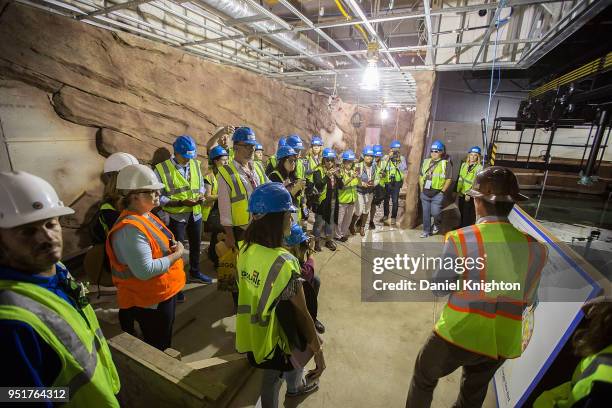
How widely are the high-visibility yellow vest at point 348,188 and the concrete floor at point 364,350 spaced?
5.99 ft

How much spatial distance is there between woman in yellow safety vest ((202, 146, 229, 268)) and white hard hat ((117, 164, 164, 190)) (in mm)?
2020

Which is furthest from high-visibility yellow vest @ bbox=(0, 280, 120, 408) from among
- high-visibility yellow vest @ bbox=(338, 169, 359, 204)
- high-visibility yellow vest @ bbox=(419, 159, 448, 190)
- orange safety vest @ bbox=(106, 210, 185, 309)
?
high-visibility yellow vest @ bbox=(419, 159, 448, 190)

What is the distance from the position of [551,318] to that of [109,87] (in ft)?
21.0

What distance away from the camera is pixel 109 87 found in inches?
178

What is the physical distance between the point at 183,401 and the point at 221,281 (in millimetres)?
1673

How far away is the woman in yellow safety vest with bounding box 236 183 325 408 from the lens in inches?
63.7

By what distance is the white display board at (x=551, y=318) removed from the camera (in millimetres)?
1733

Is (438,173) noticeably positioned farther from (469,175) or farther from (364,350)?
(364,350)

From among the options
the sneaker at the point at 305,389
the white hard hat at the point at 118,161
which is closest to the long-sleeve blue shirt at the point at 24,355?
the sneaker at the point at 305,389

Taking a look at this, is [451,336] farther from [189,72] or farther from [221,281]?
[189,72]

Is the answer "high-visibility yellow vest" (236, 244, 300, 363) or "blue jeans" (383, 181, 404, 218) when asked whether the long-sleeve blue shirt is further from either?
"blue jeans" (383, 181, 404, 218)

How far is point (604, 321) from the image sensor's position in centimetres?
123

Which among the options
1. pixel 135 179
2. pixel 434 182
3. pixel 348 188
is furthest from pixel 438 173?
pixel 135 179

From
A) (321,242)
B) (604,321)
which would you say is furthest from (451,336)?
(321,242)
